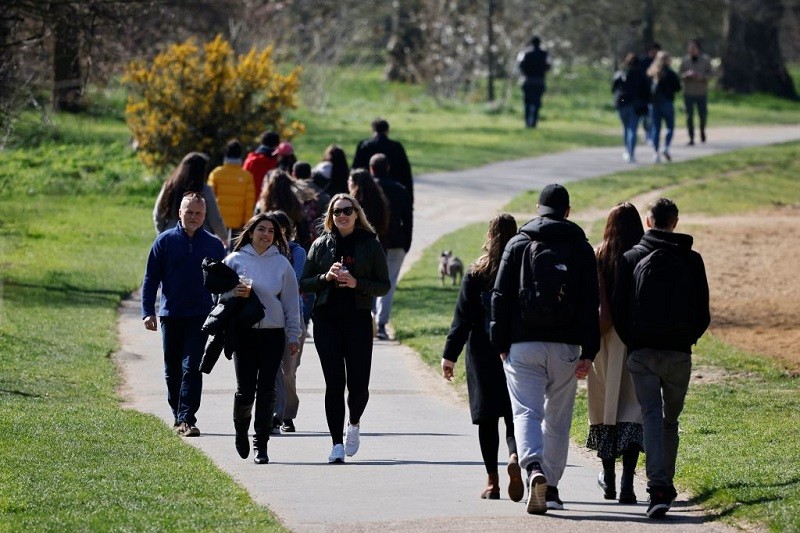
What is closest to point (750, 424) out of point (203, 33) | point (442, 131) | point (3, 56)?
point (3, 56)

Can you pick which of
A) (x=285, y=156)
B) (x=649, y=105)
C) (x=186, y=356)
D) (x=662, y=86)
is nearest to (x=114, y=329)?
(x=285, y=156)

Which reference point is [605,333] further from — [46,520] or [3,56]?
[3,56]

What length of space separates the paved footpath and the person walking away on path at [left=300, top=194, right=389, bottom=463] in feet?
1.44

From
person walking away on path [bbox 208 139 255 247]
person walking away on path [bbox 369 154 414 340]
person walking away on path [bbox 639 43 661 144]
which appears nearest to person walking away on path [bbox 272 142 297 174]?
person walking away on path [bbox 208 139 255 247]

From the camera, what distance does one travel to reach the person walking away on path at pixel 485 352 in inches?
333

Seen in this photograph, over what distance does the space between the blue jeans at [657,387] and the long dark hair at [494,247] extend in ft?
2.85

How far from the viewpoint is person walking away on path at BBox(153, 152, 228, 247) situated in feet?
39.0

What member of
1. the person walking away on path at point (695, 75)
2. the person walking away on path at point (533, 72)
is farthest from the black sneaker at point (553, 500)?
the person walking away on path at point (533, 72)

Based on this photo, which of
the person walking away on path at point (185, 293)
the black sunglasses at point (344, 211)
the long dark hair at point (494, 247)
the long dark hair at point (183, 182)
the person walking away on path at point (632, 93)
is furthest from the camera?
the person walking away on path at point (632, 93)

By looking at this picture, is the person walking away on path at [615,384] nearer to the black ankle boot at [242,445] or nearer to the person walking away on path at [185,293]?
the black ankle boot at [242,445]

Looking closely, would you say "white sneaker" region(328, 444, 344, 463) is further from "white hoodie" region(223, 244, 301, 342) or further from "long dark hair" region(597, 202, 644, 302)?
"long dark hair" region(597, 202, 644, 302)

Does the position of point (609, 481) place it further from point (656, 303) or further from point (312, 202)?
point (312, 202)

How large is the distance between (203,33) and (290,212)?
24.4 meters

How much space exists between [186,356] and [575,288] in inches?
135
